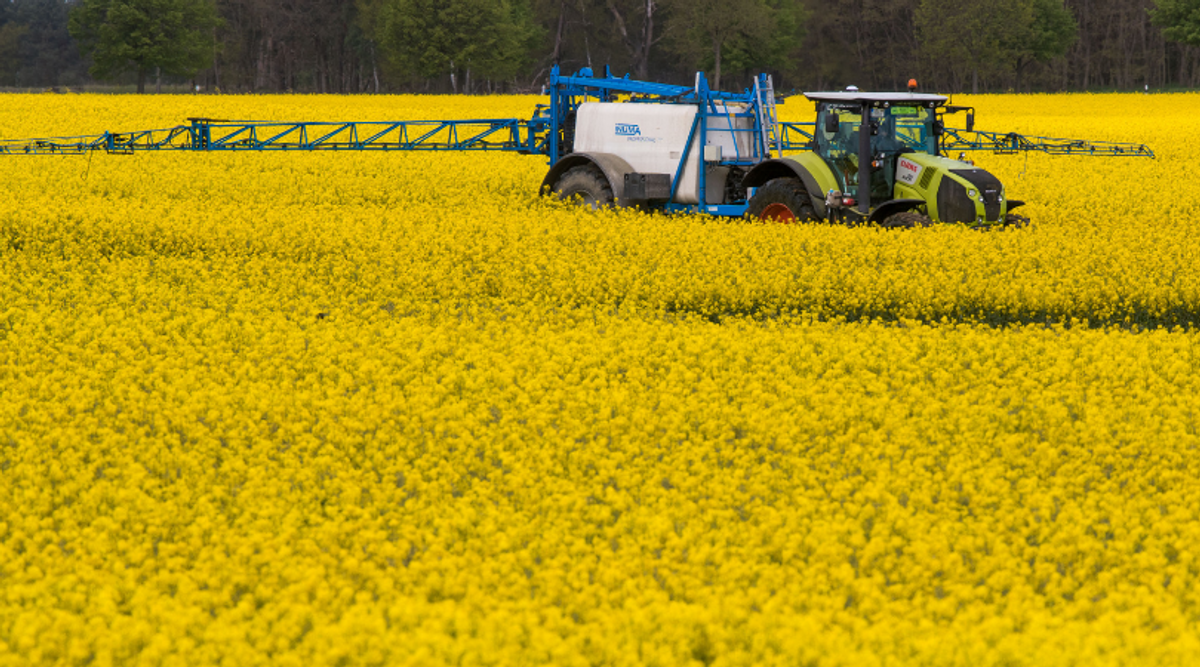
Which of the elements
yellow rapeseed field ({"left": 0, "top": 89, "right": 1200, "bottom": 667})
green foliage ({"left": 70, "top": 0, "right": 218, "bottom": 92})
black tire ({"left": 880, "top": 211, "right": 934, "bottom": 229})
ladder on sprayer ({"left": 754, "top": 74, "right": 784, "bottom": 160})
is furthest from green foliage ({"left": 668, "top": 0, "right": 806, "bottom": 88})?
yellow rapeseed field ({"left": 0, "top": 89, "right": 1200, "bottom": 667})

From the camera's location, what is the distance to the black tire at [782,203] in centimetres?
1580

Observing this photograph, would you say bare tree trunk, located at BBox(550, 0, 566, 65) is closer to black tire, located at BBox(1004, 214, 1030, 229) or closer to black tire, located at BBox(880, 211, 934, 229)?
black tire, located at BBox(1004, 214, 1030, 229)

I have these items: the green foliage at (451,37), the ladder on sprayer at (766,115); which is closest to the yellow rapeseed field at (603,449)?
the ladder on sprayer at (766,115)

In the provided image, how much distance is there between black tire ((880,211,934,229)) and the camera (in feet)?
48.4

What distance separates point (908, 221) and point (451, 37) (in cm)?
6019

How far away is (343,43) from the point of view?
9369 centimetres

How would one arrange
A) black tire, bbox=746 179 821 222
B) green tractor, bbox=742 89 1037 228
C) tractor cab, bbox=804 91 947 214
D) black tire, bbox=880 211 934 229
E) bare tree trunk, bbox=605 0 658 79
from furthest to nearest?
bare tree trunk, bbox=605 0 658 79
black tire, bbox=746 179 821 222
tractor cab, bbox=804 91 947 214
green tractor, bbox=742 89 1037 228
black tire, bbox=880 211 934 229

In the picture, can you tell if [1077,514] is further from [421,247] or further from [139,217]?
[139,217]

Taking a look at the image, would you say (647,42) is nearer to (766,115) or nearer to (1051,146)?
(1051,146)

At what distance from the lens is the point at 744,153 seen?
17609 mm

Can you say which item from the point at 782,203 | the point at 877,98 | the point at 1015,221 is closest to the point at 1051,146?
the point at 1015,221

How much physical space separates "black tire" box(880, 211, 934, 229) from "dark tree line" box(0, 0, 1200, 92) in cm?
5664

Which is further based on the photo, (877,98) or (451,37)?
(451,37)

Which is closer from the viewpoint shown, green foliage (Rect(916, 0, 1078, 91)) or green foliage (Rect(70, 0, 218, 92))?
green foliage (Rect(916, 0, 1078, 91))
